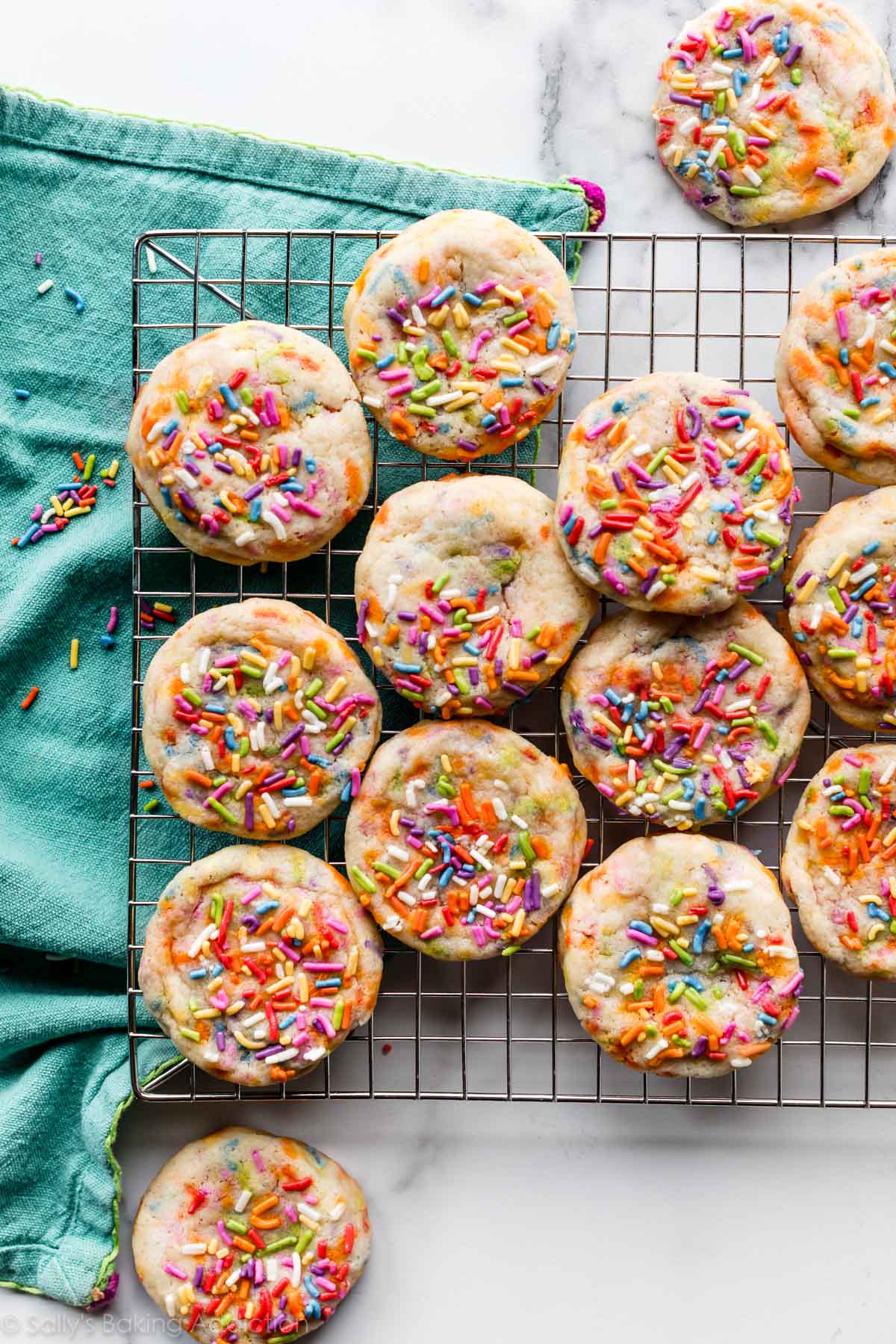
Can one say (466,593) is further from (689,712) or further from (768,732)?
(768,732)

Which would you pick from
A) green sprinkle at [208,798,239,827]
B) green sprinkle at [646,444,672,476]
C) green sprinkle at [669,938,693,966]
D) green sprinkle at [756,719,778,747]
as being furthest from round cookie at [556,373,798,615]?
green sprinkle at [208,798,239,827]

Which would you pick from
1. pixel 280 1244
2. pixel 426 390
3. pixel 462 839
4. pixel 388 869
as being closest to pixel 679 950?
pixel 462 839

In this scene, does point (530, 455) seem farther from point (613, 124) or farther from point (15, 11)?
point (15, 11)

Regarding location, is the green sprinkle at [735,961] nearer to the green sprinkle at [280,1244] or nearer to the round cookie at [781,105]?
the green sprinkle at [280,1244]

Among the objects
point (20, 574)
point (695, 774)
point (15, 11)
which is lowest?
point (695, 774)

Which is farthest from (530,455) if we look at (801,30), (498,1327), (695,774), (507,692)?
(498,1327)

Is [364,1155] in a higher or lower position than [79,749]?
lower
